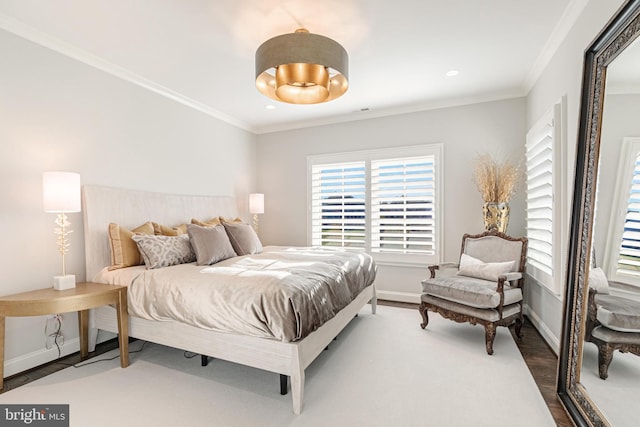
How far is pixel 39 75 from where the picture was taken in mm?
2641

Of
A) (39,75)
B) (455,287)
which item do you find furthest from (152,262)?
(455,287)

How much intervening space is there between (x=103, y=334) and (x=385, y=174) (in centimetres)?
385

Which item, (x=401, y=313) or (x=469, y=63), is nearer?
(x=469, y=63)

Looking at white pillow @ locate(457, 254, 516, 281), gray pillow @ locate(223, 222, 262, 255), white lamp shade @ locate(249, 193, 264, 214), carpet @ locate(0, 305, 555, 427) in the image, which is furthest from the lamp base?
white pillow @ locate(457, 254, 516, 281)

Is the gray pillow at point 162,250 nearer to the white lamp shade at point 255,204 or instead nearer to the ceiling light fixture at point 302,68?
the ceiling light fixture at point 302,68

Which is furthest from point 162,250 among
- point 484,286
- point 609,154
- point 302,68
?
point 609,154

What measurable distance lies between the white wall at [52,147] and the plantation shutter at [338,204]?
215cm

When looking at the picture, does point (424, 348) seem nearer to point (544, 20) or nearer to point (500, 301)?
point (500, 301)

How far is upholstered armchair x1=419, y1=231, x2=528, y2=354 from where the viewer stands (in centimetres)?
279

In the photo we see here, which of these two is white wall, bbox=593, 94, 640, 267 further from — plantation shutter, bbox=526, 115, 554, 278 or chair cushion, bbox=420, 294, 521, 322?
chair cushion, bbox=420, 294, 521, 322

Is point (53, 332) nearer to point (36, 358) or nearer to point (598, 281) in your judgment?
point (36, 358)

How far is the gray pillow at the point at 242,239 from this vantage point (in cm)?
365

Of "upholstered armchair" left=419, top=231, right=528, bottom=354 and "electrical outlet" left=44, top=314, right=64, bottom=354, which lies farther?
"upholstered armchair" left=419, top=231, right=528, bottom=354

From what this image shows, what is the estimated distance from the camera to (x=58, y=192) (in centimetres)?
240
